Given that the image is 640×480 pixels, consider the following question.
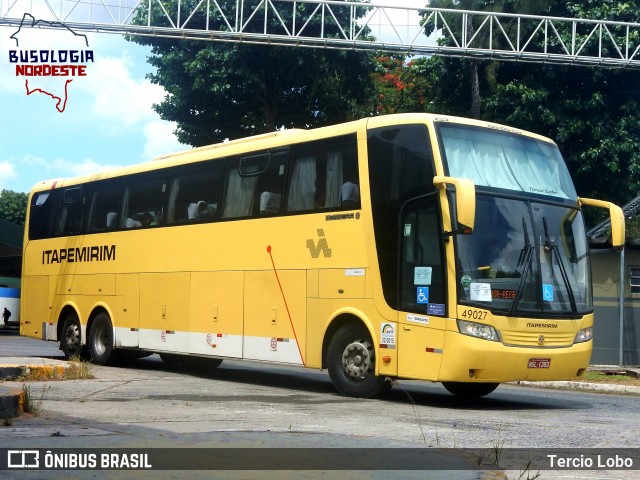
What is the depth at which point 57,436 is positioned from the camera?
7645 millimetres

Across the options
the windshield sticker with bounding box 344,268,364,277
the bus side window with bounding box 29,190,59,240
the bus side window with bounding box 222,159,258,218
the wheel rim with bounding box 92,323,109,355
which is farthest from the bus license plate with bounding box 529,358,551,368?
the bus side window with bounding box 29,190,59,240

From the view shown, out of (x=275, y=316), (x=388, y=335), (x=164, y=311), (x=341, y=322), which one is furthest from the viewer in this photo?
(x=164, y=311)

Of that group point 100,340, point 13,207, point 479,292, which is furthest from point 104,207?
point 13,207

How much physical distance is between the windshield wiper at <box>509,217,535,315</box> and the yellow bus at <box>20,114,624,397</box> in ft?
0.05

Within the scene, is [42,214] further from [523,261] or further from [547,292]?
[547,292]

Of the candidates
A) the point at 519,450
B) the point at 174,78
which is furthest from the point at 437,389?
the point at 174,78

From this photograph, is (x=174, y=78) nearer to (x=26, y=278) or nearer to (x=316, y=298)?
(x=26, y=278)

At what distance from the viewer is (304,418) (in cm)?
1050

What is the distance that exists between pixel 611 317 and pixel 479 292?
39.0ft

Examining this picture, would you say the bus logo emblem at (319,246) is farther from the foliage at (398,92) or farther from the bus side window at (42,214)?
the foliage at (398,92)

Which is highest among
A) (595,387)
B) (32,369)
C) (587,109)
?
(587,109)

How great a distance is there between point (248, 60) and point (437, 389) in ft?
60.0

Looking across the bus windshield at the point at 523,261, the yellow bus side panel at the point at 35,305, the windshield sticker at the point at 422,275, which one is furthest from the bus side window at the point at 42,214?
the bus windshield at the point at 523,261

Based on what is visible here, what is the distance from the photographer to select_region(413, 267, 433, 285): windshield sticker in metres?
12.4
